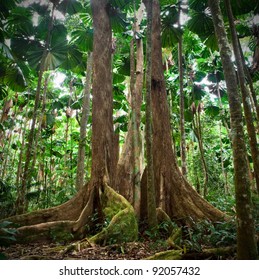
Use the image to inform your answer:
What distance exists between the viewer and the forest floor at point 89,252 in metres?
3.60

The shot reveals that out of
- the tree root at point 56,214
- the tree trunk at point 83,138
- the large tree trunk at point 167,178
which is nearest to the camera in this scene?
the tree root at point 56,214

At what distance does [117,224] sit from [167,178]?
180cm

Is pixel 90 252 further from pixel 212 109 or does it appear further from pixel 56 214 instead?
pixel 212 109

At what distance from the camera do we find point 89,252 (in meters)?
3.76

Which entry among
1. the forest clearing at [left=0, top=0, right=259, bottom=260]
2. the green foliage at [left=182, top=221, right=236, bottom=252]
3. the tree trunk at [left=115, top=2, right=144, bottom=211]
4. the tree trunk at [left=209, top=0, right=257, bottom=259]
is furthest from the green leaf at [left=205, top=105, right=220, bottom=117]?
the tree trunk at [left=209, top=0, right=257, bottom=259]

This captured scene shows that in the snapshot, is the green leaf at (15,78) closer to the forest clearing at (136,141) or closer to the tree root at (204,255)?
the forest clearing at (136,141)

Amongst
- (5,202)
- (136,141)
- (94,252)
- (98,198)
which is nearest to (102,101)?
(136,141)

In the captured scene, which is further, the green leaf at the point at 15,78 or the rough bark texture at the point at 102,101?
the green leaf at the point at 15,78

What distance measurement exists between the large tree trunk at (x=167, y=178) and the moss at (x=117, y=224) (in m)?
1.14

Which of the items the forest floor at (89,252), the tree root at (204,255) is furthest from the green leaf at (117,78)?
the tree root at (204,255)

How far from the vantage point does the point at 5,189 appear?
8125 millimetres

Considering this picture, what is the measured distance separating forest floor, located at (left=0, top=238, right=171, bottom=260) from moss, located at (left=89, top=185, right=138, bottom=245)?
0.15 metres

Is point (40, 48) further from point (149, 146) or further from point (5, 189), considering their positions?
point (149, 146)
